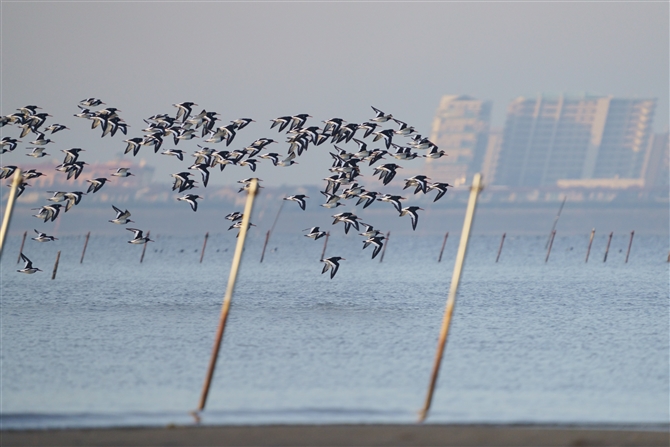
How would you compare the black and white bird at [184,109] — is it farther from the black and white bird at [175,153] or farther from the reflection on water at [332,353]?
the reflection on water at [332,353]

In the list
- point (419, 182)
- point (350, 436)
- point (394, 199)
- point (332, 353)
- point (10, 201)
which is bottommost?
point (332, 353)

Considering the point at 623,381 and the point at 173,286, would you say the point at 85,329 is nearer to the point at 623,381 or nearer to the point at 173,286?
the point at 623,381

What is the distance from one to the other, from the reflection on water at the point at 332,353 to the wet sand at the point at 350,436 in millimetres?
1452

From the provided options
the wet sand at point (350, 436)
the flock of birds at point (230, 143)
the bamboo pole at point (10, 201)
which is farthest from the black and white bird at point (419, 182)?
the wet sand at point (350, 436)

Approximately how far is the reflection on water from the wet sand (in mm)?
1452

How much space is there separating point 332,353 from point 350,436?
1484 cm

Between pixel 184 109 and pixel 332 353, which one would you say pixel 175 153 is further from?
pixel 332 353

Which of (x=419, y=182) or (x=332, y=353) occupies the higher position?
(x=419, y=182)

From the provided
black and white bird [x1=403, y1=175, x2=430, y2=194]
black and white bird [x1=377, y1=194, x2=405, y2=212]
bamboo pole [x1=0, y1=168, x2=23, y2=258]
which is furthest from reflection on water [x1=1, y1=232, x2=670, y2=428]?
black and white bird [x1=403, y1=175, x2=430, y2=194]

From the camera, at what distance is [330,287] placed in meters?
63.7

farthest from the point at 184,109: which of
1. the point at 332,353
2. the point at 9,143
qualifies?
the point at 332,353

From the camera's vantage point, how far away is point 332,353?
2853 cm

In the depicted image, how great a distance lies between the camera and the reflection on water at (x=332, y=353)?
60.1ft

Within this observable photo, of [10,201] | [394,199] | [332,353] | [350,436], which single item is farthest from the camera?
[394,199]
